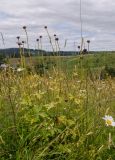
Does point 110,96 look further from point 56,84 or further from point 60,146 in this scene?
point 60,146

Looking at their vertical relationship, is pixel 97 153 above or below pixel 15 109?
below

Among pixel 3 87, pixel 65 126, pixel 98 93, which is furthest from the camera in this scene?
pixel 98 93

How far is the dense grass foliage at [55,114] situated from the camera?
166 inches

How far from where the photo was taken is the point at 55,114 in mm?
4676

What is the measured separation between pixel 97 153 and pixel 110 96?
1.39 m

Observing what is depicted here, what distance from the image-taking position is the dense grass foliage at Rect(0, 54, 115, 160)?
13.8 feet

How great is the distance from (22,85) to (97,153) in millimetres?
1532

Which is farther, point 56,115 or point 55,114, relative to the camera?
point 55,114

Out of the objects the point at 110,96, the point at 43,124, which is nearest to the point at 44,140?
the point at 43,124

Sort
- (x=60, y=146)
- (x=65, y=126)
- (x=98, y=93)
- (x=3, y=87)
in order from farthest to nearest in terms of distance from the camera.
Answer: (x=98, y=93) < (x=3, y=87) < (x=65, y=126) < (x=60, y=146)

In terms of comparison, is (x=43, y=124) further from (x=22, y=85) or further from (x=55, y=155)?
(x=22, y=85)

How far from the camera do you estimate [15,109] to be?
4664 millimetres

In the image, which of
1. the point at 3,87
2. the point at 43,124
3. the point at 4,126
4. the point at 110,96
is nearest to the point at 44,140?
the point at 43,124

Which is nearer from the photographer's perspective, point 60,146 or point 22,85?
point 60,146
